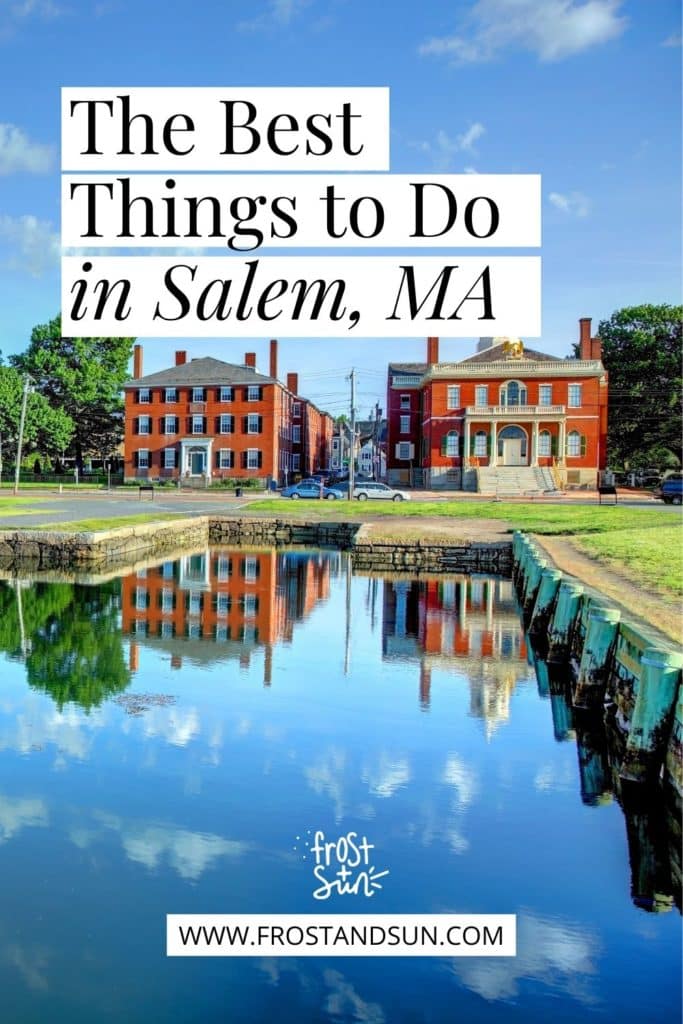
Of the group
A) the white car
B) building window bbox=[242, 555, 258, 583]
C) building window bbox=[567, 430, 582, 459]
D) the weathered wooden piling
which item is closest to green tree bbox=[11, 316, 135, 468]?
the white car

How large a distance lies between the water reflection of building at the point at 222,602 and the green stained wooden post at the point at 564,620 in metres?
4.95

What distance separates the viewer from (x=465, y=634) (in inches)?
682

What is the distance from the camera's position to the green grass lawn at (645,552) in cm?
1611

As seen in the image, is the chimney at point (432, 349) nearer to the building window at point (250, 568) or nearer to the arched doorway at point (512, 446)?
the arched doorway at point (512, 446)

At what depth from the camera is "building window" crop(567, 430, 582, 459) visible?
202 ft

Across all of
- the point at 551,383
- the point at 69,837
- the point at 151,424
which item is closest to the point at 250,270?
the point at 69,837

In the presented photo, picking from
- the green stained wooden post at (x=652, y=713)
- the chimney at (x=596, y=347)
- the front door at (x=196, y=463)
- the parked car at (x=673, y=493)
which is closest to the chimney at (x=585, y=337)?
the chimney at (x=596, y=347)

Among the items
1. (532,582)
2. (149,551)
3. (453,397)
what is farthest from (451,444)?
(532,582)

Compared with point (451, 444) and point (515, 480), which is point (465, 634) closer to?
point (515, 480)

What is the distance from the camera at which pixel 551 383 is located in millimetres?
62188

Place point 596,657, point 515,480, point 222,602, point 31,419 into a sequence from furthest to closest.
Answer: point 31,419 → point 515,480 → point 222,602 → point 596,657

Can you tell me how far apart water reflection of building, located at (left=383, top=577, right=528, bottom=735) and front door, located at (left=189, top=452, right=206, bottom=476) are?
4683 centimetres

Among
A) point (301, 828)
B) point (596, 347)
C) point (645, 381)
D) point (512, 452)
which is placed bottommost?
point (301, 828)

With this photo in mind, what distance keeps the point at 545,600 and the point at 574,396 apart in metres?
48.2
